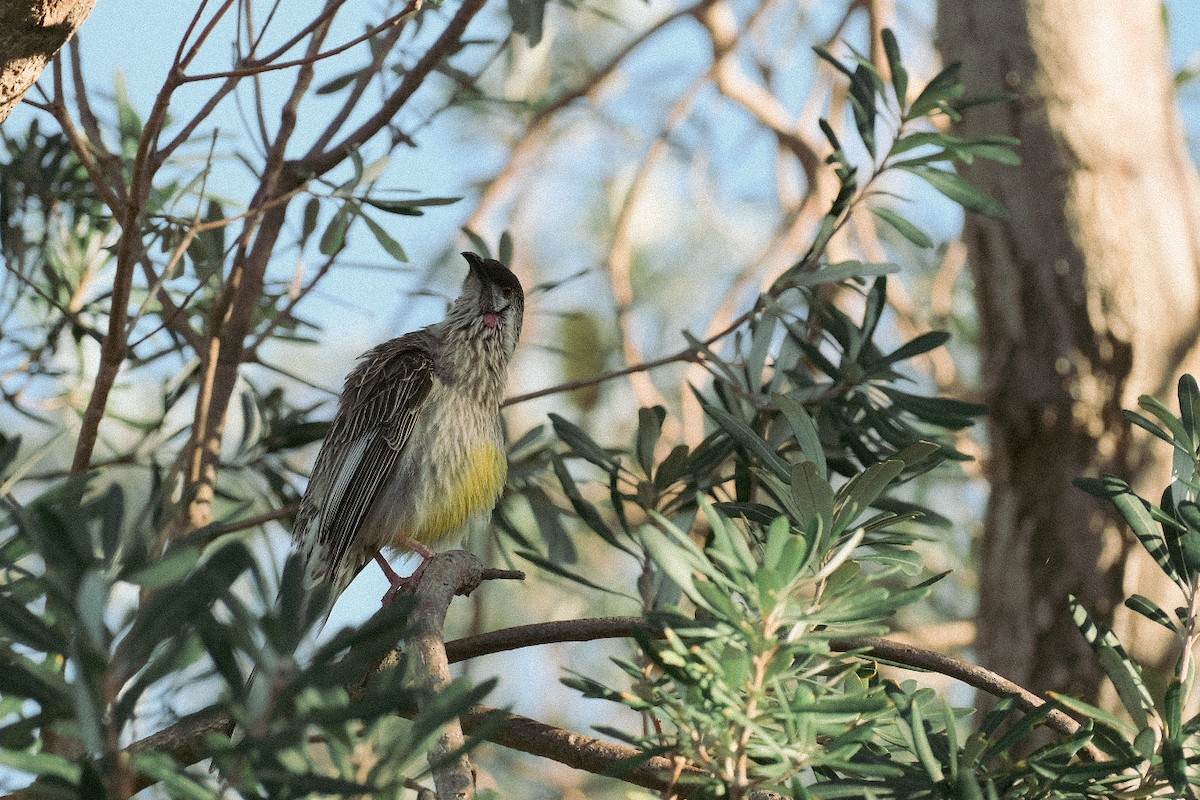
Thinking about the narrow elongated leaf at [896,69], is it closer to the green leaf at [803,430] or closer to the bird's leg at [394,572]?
the green leaf at [803,430]

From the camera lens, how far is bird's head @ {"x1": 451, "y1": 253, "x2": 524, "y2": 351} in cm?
414

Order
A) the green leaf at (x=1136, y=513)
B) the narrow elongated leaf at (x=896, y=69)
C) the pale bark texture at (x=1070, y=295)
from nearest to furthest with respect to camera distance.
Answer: the green leaf at (x=1136, y=513)
the narrow elongated leaf at (x=896, y=69)
the pale bark texture at (x=1070, y=295)

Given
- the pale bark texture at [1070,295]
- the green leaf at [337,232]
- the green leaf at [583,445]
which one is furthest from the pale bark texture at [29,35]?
the pale bark texture at [1070,295]

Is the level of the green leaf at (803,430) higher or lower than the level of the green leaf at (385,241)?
lower

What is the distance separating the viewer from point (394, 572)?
12.6ft

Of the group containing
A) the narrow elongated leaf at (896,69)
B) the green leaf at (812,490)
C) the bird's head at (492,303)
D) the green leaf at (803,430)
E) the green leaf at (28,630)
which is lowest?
the green leaf at (28,630)

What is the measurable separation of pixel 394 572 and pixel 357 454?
0.41 meters

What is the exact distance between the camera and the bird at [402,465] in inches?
141

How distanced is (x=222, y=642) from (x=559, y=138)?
688 cm

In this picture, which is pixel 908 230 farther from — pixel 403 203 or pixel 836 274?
pixel 403 203

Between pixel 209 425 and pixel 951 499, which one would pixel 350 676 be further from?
pixel 951 499

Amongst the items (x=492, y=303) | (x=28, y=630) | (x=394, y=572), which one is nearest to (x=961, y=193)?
(x=492, y=303)

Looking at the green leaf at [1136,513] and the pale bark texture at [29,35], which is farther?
the green leaf at [1136,513]

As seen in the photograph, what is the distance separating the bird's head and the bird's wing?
30cm
